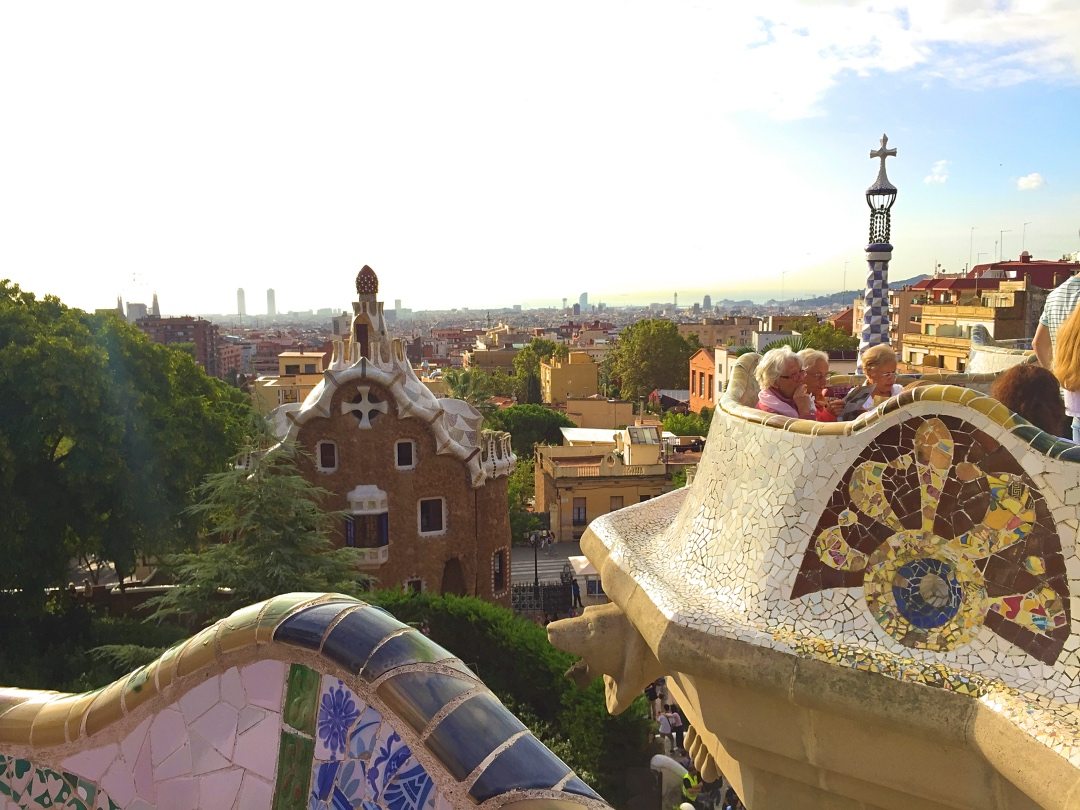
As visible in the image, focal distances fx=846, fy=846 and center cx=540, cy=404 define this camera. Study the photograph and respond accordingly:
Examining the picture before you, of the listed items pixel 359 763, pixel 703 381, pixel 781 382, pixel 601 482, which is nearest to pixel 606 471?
pixel 601 482

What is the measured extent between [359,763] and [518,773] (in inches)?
20.2

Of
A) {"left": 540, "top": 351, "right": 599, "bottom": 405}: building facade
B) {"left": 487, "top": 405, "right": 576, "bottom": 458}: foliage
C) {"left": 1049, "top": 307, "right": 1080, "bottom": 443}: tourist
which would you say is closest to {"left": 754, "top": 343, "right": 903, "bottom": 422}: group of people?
{"left": 1049, "top": 307, "right": 1080, "bottom": 443}: tourist

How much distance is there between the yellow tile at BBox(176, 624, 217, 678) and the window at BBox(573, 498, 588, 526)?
26.7 metres

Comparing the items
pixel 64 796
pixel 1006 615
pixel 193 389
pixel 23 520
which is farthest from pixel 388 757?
pixel 193 389

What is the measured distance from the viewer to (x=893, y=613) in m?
3.71

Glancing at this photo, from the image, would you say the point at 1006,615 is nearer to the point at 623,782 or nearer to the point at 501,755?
the point at 501,755

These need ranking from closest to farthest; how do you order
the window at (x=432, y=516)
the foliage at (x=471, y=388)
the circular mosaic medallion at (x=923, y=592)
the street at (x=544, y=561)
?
the circular mosaic medallion at (x=923, y=592), the window at (x=432, y=516), the street at (x=544, y=561), the foliage at (x=471, y=388)

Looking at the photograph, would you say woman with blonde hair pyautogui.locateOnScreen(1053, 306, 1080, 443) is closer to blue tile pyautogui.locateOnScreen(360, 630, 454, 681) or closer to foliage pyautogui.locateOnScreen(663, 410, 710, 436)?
blue tile pyautogui.locateOnScreen(360, 630, 454, 681)

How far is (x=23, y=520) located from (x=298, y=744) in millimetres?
13231

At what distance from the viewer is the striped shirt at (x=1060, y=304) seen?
217 inches

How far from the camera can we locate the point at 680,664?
4047 mm

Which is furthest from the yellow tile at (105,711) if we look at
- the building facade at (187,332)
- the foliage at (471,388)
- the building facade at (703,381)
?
the building facade at (187,332)

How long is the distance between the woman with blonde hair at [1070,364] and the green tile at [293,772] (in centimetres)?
405

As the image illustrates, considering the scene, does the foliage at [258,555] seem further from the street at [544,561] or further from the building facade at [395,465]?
the street at [544,561]
